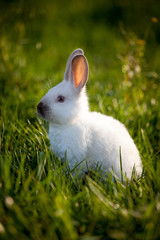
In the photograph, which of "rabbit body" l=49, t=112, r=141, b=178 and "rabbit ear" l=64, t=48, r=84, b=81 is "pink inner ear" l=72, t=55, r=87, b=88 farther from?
"rabbit body" l=49, t=112, r=141, b=178

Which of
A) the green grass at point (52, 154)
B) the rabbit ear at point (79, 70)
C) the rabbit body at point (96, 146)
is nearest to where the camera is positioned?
the green grass at point (52, 154)

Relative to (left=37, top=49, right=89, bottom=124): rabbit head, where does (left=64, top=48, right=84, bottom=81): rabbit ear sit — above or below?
above

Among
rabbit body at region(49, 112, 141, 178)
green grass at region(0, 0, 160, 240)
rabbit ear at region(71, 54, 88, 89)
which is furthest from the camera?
rabbit ear at region(71, 54, 88, 89)

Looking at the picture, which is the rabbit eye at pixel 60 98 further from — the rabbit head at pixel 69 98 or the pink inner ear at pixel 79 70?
the pink inner ear at pixel 79 70

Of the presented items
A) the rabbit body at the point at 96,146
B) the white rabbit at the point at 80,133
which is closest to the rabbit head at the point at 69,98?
the white rabbit at the point at 80,133

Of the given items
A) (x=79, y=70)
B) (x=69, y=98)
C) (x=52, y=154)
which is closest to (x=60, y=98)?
(x=69, y=98)

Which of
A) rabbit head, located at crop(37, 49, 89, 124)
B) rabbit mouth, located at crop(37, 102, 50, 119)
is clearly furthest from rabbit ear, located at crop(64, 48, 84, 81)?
rabbit mouth, located at crop(37, 102, 50, 119)
